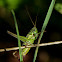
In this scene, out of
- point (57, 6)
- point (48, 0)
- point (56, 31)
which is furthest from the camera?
point (56, 31)

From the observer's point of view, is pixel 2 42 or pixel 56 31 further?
pixel 2 42

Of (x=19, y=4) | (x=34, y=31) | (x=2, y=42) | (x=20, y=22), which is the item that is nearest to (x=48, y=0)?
(x=19, y=4)

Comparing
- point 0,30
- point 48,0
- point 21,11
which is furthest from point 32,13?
point 0,30

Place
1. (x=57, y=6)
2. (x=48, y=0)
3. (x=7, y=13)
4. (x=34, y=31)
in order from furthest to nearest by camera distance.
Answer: (x=7, y=13) < (x=48, y=0) < (x=57, y=6) < (x=34, y=31)

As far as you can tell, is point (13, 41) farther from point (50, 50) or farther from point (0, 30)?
point (50, 50)

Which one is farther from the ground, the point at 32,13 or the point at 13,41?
the point at 32,13

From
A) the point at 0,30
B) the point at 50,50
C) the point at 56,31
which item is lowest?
the point at 50,50

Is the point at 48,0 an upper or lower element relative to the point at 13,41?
upper

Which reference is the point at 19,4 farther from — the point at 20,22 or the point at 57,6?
the point at 57,6

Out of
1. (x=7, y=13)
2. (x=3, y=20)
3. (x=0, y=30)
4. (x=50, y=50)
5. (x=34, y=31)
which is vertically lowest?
(x=50, y=50)
